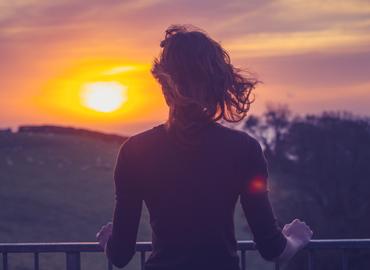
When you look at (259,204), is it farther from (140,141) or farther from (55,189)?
(55,189)

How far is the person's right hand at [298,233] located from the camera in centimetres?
322

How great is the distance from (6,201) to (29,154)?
28.0 feet

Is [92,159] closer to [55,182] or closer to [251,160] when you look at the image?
[55,182]

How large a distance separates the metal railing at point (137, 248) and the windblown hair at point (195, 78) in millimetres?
1775

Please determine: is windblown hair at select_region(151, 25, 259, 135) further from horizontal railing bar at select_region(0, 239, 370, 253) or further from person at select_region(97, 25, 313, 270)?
horizontal railing bar at select_region(0, 239, 370, 253)

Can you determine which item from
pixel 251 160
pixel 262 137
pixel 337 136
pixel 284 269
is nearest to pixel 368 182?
pixel 337 136

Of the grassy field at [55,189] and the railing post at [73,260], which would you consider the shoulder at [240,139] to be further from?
the grassy field at [55,189]

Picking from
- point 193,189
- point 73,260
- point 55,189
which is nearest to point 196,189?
point 193,189

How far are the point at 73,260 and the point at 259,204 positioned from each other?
85.9 inches

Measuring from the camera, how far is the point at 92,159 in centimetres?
4638

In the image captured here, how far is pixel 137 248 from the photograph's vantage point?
476 centimetres

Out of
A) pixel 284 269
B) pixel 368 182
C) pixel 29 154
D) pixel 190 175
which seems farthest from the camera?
pixel 29 154

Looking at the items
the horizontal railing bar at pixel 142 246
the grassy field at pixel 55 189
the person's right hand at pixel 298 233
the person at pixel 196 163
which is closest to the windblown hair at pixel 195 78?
the person at pixel 196 163

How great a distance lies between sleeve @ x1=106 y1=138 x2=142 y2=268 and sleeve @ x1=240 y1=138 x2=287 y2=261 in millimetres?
380
